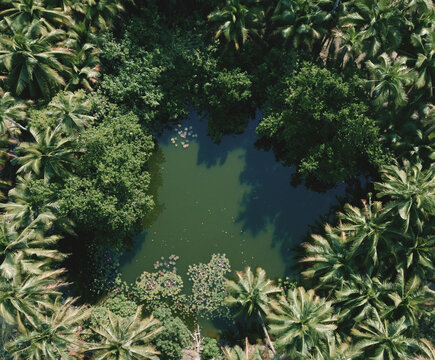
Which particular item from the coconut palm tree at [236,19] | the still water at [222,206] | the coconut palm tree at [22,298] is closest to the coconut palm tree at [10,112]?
the coconut palm tree at [22,298]

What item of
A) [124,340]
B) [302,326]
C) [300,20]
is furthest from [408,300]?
[300,20]

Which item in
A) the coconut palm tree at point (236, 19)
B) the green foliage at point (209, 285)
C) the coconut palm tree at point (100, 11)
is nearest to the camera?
the coconut palm tree at point (236, 19)

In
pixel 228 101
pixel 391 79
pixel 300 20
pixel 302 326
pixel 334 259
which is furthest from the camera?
pixel 228 101

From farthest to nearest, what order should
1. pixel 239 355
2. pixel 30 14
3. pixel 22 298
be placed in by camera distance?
pixel 30 14, pixel 239 355, pixel 22 298

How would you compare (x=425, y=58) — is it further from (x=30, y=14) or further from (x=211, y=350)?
(x=30, y=14)

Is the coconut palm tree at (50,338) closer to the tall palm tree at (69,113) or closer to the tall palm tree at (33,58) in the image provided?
the tall palm tree at (69,113)

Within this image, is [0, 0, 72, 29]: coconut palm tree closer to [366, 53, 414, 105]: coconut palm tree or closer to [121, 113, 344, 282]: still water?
[121, 113, 344, 282]: still water
